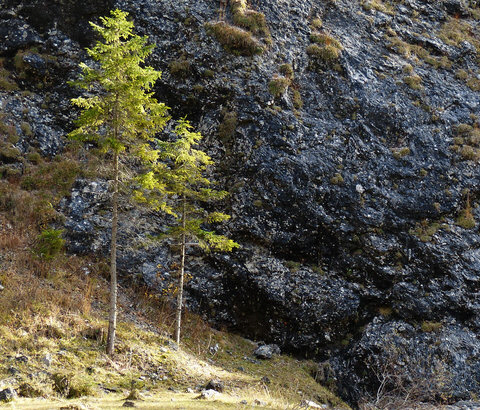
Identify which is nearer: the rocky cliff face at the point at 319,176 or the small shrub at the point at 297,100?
the rocky cliff face at the point at 319,176

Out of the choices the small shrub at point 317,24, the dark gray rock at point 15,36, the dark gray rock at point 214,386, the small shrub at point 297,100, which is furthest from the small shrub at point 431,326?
the dark gray rock at point 15,36

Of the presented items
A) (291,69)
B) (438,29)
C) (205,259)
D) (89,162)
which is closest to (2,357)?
(205,259)

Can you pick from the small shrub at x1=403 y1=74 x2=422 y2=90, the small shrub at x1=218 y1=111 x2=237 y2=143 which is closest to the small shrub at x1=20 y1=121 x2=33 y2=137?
the small shrub at x1=218 y1=111 x2=237 y2=143

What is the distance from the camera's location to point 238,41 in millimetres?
19562

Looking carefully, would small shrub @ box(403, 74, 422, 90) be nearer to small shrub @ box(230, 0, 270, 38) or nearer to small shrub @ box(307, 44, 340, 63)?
small shrub @ box(307, 44, 340, 63)

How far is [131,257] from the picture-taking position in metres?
15.5

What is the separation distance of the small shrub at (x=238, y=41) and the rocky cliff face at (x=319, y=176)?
19 centimetres

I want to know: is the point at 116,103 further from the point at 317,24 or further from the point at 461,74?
the point at 461,74

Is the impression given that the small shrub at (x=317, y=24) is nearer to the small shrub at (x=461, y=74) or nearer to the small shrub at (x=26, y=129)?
the small shrub at (x=461, y=74)

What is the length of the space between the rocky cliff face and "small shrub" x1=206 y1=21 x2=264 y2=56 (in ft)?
0.63

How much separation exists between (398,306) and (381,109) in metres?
9.43

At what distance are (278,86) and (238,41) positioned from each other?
3372 millimetres

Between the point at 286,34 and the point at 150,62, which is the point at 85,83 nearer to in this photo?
the point at 150,62

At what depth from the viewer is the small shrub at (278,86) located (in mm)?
18406
